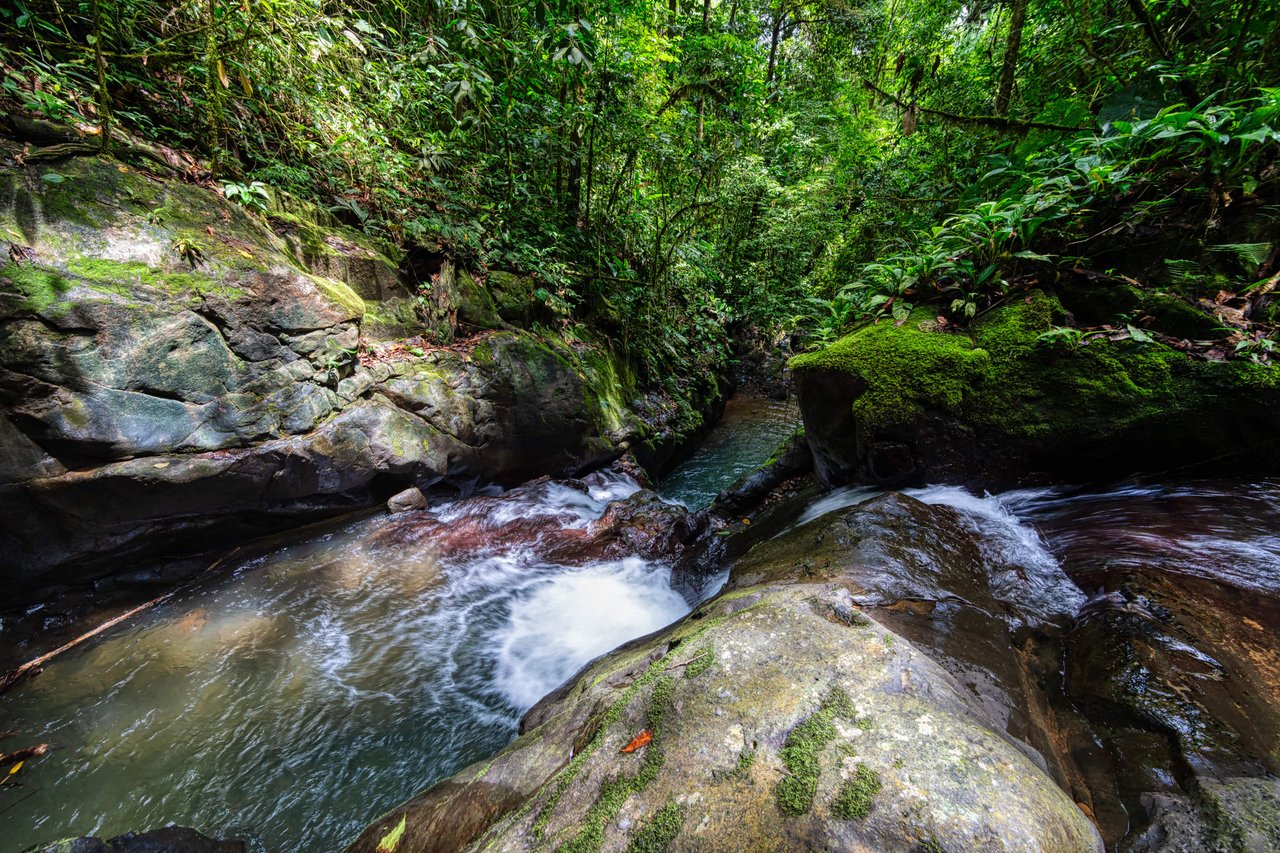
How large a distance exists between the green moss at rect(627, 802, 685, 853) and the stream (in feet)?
7.60

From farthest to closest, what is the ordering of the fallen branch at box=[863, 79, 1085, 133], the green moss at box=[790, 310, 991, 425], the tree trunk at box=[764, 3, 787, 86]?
the tree trunk at box=[764, 3, 787, 86]
the fallen branch at box=[863, 79, 1085, 133]
the green moss at box=[790, 310, 991, 425]

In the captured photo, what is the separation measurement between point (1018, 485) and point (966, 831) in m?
3.57

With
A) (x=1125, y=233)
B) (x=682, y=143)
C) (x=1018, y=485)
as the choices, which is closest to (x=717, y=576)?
(x=1018, y=485)

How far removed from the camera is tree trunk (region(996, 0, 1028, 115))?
5.75 m

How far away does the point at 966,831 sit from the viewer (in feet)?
3.42

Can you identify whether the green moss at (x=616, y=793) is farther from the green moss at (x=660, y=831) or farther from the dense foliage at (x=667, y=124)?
the dense foliage at (x=667, y=124)

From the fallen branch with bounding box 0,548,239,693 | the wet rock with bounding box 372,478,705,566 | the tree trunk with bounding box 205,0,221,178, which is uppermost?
the tree trunk with bounding box 205,0,221,178

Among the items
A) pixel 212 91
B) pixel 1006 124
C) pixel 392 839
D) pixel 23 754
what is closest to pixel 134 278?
pixel 212 91

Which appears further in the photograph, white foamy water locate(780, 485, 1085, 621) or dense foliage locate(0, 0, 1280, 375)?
dense foliage locate(0, 0, 1280, 375)

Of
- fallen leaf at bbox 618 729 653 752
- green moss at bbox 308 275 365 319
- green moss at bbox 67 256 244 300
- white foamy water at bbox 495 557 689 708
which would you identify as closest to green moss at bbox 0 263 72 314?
green moss at bbox 67 256 244 300

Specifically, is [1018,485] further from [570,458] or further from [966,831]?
[570,458]

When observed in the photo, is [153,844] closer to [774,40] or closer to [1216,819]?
[1216,819]

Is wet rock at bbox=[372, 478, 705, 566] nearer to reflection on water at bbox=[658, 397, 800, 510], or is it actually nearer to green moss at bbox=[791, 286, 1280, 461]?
reflection on water at bbox=[658, 397, 800, 510]

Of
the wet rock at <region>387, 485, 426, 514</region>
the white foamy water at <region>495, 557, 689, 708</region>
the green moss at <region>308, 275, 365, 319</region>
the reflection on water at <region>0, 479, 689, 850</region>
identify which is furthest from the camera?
the wet rock at <region>387, 485, 426, 514</region>
